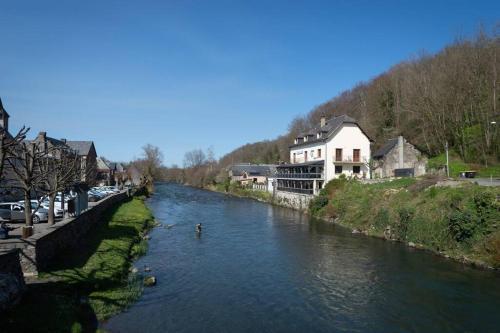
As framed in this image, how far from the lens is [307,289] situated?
58.9 ft

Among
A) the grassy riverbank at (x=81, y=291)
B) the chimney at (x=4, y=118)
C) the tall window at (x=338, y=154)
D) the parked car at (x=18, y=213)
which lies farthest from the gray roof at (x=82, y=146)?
the grassy riverbank at (x=81, y=291)

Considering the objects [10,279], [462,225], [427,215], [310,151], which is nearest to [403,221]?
Result: [427,215]

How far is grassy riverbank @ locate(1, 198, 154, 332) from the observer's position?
1217 centimetres

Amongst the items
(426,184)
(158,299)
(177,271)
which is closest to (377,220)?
(426,184)

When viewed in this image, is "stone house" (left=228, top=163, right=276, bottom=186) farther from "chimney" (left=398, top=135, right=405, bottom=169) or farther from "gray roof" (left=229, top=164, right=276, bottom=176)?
"chimney" (left=398, top=135, right=405, bottom=169)

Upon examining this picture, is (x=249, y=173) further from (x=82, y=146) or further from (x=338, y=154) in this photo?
(x=338, y=154)

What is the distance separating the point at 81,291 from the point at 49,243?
3445 mm

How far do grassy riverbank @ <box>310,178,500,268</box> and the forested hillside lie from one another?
535 inches

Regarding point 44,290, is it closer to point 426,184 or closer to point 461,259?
point 461,259

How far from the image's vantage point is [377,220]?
31.9 metres

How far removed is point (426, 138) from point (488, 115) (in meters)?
13.1

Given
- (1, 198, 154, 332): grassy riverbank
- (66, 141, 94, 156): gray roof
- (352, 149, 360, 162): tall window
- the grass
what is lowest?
(1, 198, 154, 332): grassy riverbank

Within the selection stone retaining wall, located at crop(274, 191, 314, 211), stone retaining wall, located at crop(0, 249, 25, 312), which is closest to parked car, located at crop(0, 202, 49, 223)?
stone retaining wall, located at crop(0, 249, 25, 312)

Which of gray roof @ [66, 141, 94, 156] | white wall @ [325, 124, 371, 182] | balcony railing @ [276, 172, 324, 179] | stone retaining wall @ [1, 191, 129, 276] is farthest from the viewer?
gray roof @ [66, 141, 94, 156]
